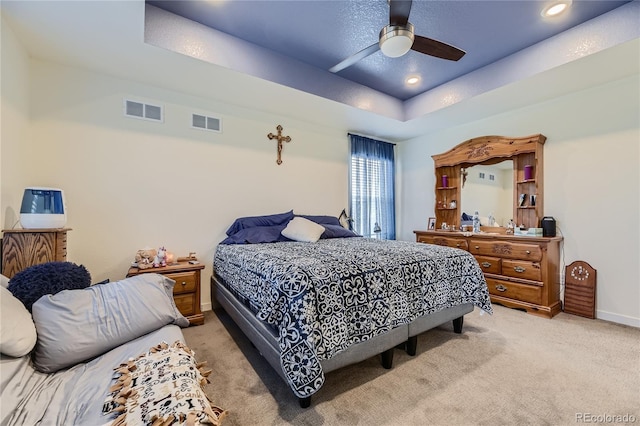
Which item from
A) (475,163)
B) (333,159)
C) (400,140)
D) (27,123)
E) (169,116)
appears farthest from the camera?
(400,140)

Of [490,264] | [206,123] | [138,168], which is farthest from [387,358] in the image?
[206,123]

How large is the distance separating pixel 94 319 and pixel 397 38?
2.53m

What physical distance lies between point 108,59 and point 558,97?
4944mm

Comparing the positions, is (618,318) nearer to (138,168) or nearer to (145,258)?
(145,258)

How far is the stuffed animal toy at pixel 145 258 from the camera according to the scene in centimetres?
270

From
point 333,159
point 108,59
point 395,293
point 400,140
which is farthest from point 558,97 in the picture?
point 108,59

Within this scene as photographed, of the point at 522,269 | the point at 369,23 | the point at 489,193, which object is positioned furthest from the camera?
the point at 489,193

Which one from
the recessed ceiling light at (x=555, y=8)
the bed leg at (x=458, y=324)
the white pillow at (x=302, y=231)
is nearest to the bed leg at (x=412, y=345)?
the bed leg at (x=458, y=324)

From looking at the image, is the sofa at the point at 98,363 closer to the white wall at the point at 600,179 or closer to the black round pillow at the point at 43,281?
the black round pillow at the point at 43,281

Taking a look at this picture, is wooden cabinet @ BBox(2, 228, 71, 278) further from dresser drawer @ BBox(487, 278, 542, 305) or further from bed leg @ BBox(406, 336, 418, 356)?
dresser drawer @ BBox(487, 278, 542, 305)

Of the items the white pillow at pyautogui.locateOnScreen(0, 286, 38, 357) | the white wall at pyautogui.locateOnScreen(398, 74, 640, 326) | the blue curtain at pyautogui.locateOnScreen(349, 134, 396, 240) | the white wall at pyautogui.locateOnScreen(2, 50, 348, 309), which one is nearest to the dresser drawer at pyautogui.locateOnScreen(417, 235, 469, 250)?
the blue curtain at pyautogui.locateOnScreen(349, 134, 396, 240)

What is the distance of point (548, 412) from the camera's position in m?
1.57

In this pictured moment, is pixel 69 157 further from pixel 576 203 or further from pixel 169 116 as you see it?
pixel 576 203

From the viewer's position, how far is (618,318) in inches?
112
